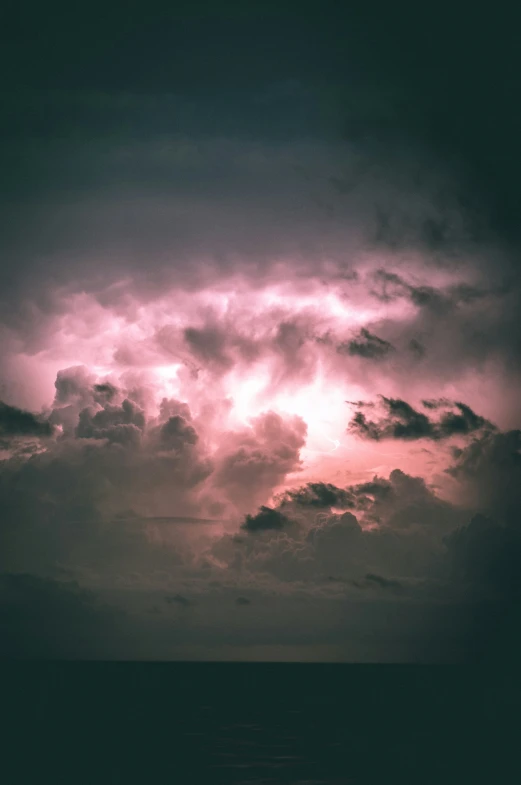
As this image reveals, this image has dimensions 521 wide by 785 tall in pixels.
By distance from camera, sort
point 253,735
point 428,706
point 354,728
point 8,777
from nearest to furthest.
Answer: point 8,777
point 253,735
point 354,728
point 428,706

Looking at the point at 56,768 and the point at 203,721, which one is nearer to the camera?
the point at 56,768

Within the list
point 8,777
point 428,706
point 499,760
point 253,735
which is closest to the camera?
point 8,777

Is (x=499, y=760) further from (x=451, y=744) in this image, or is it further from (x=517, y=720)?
(x=517, y=720)

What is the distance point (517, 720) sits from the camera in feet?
366

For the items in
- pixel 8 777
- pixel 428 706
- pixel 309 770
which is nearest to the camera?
pixel 8 777

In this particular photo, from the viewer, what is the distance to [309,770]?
5966 centimetres

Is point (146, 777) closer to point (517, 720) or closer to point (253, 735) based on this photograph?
point (253, 735)

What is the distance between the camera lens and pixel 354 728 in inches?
3713

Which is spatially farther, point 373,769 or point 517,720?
point 517,720

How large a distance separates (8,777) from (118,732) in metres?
32.2

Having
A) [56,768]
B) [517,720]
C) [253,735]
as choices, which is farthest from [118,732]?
[517,720]

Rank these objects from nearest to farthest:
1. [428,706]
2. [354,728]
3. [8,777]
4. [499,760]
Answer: [8,777], [499,760], [354,728], [428,706]

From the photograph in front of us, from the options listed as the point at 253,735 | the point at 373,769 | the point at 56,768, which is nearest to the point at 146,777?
the point at 56,768

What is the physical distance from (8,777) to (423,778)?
3250 centimetres
